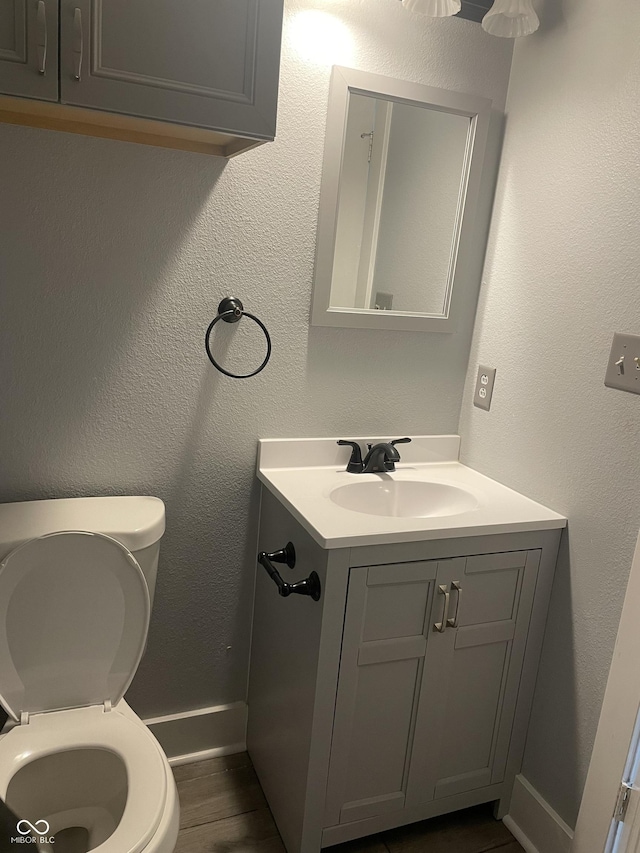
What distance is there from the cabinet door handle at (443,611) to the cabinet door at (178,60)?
3.50 feet

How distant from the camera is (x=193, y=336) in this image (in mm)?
1698

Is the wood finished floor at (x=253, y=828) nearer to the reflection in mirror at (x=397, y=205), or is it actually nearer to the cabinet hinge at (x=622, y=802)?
the cabinet hinge at (x=622, y=802)

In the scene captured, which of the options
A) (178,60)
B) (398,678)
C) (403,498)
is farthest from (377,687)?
(178,60)

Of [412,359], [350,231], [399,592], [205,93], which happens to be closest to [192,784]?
[399,592]

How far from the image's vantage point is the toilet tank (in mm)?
1438

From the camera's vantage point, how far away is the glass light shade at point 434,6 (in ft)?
5.17

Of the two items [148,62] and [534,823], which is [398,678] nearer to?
[534,823]

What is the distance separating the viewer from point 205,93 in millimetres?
1285

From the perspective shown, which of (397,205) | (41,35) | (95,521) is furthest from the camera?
(397,205)

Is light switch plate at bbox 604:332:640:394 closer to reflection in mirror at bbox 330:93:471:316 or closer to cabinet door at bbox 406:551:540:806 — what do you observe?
cabinet door at bbox 406:551:540:806

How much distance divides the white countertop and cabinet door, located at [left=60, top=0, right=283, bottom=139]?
0.83 metres

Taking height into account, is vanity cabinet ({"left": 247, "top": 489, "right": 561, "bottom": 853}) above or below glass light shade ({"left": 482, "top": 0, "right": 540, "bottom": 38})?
below

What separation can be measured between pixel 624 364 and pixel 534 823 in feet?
3.98

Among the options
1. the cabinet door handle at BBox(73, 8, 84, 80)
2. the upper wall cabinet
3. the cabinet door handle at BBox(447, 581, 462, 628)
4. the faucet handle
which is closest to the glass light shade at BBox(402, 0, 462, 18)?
the upper wall cabinet
